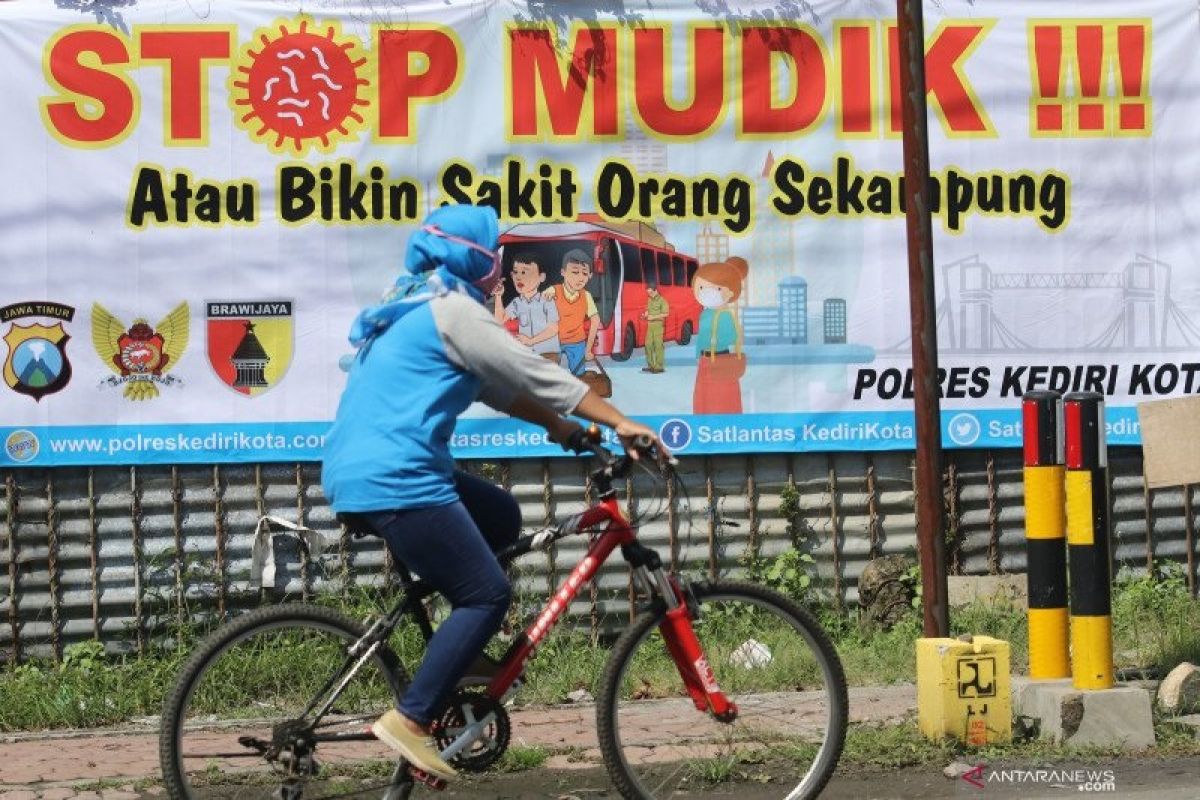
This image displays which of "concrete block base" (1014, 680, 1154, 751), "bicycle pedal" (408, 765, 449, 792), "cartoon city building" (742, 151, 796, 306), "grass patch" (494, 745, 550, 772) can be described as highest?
"cartoon city building" (742, 151, 796, 306)

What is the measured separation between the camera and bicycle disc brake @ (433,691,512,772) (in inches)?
204

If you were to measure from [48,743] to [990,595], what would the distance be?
4301 millimetres

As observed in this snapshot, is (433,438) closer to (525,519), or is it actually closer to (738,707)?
(738,707)

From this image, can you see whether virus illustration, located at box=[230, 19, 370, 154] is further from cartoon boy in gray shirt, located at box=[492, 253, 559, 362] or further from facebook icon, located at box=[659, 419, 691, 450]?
facebook icon, located at box=[659, 419, 691, 450]

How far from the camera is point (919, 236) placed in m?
6.52

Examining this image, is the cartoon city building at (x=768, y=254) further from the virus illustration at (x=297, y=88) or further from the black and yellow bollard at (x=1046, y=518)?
the black and yellow bollard at (x=1046, y=518)

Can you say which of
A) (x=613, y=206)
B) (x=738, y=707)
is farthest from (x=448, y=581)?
(x=613, y=206)

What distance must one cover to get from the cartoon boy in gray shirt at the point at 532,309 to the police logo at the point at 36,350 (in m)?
1.98

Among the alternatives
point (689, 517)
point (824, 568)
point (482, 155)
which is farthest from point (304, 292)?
point (824, 568)

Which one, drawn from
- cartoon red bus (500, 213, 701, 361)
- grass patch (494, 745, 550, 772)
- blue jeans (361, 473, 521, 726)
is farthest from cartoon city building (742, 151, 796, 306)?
blue jeans (361, 473, 521, 726)

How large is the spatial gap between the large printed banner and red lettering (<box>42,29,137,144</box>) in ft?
0.04

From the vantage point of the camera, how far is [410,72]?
8.10 m

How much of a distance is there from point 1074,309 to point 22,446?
493cm

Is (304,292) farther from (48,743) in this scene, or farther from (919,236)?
(919,236)
